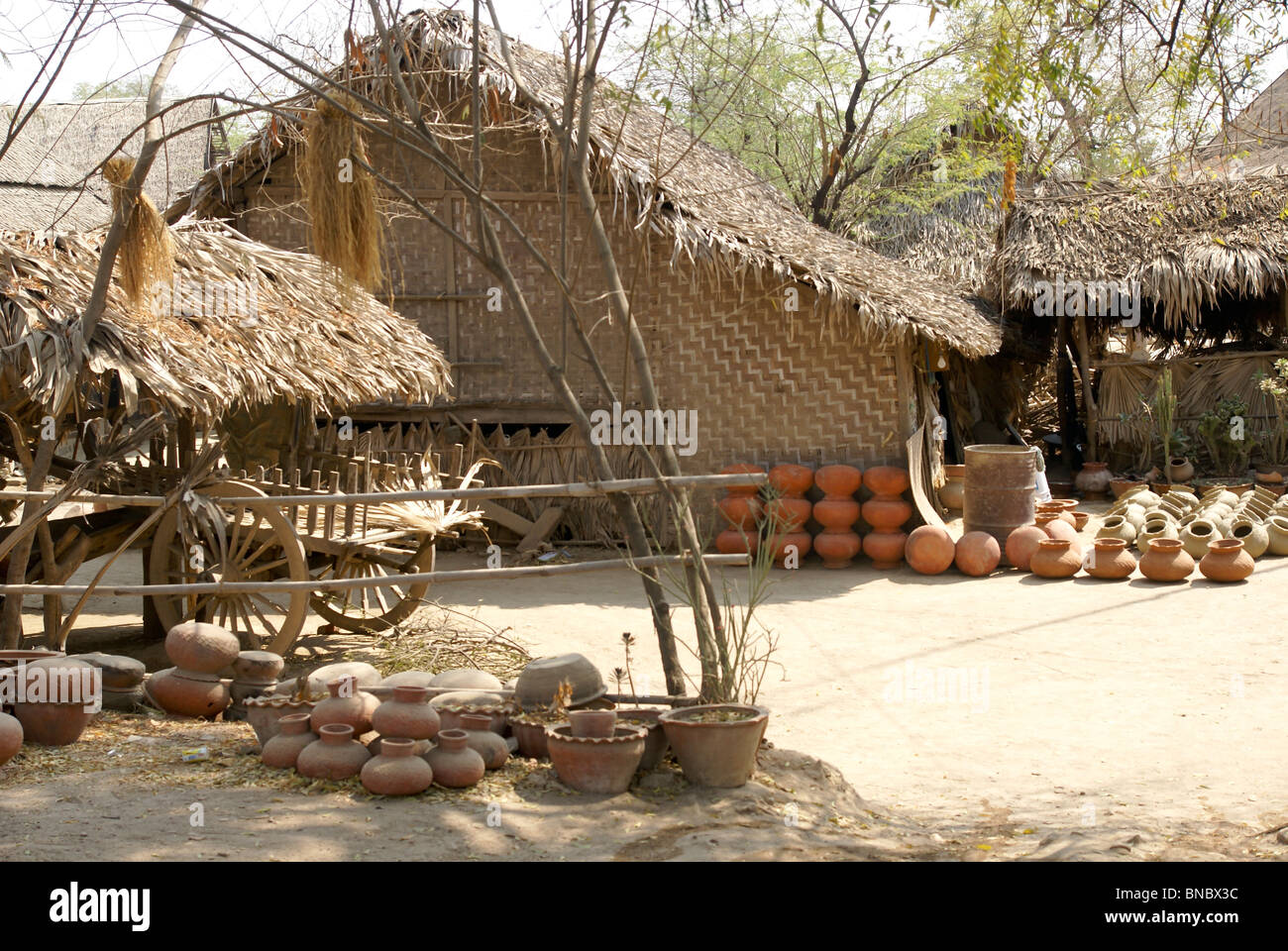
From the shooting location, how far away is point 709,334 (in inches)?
433

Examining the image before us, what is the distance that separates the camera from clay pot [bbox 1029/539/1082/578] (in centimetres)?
931

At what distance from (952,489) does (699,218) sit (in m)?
4.07

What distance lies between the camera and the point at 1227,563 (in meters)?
8.79

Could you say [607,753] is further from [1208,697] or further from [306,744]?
[1208,697]

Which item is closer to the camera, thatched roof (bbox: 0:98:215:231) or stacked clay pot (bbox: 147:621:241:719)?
stacked clay pot (bbox: 147:621:241:719)

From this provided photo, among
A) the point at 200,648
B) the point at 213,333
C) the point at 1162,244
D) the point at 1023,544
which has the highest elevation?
the point at 1162,244

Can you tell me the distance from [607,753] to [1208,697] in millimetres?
3526

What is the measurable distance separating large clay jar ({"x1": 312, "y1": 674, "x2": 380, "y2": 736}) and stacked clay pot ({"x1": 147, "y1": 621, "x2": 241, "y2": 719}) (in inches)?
45.6

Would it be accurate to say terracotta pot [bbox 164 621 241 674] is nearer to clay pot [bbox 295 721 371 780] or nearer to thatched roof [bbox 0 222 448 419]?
thatched roof [bbox 0 222 448 419]

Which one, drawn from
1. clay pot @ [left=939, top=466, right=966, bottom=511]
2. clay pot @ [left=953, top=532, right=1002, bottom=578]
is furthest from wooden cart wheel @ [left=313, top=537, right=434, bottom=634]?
clay pot @ [left=939, top=466, right=966, bottom=511]

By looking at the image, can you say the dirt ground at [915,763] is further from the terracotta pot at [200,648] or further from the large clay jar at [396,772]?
the terracotta pot at [200,648]

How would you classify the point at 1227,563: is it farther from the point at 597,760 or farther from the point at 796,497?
the point at 597,760

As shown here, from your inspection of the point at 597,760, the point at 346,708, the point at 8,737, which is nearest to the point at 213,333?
the point at 8,737

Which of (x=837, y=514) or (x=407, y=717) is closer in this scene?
(x=407, y=717)
